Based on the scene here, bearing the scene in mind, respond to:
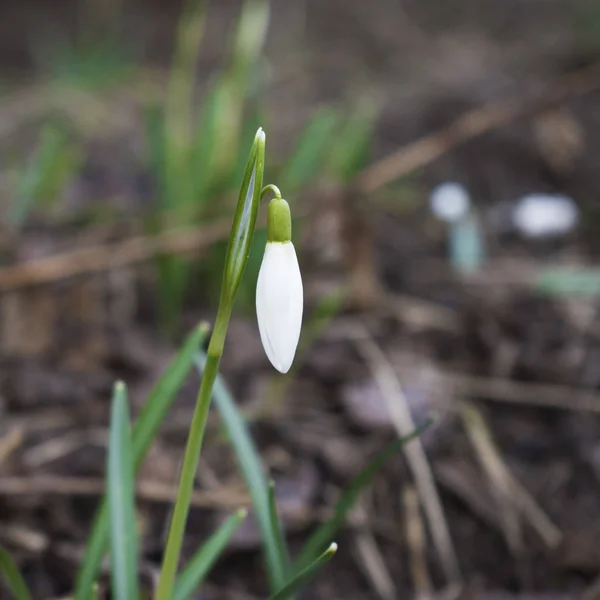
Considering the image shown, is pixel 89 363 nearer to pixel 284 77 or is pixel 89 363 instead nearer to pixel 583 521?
pixel 583 521

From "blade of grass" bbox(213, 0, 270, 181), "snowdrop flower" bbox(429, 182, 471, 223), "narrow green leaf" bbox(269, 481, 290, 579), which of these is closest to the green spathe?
"narrow green leaf" bbox(269, 481, 290, 579)

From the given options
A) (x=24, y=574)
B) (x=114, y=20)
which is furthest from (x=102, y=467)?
(x=114, y=20)

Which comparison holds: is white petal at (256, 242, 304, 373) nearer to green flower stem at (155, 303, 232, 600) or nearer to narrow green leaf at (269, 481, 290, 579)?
green flower stem at (155, 303, 232, 600)

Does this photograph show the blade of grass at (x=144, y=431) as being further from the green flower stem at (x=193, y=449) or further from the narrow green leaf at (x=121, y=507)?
the green flower stem at (x=193, y=449)

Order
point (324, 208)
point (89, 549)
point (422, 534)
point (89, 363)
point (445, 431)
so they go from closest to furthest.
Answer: point (89, 549) < point (422, 534) < point (445, 431) < point (89, 363) < point (324, 208)

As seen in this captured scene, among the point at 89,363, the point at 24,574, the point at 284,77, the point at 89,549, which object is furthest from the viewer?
the point at 284,77

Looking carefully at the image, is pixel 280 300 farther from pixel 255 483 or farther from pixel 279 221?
pixel 255 483

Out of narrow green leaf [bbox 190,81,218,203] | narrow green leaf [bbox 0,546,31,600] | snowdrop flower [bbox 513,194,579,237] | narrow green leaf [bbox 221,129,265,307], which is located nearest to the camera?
narrow green leaf [bbox 221,129,265,307]
